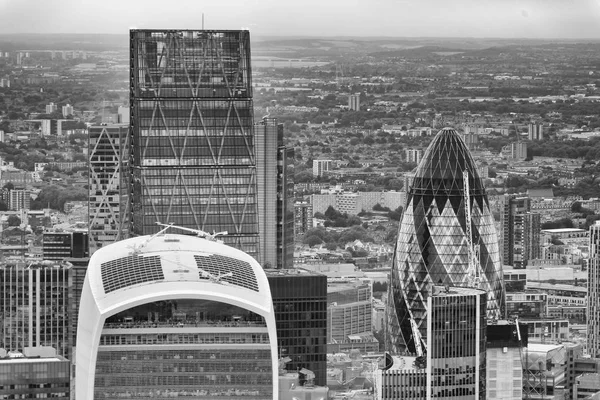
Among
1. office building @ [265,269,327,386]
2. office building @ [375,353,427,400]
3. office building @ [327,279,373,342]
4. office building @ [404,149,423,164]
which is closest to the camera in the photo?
office building @ [375,353,427,400]

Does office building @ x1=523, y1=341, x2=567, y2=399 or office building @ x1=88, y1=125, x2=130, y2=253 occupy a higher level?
office building @ x1=88, y1=125, x2=130, y2=253

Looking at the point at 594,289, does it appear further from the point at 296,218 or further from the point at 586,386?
the point at 586,386

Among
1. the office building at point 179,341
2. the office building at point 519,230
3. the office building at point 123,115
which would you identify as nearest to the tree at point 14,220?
the office building at point 123,115

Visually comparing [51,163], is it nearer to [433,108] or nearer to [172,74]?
[433,108]

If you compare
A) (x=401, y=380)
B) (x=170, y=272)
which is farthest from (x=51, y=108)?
(x=170, y=272)

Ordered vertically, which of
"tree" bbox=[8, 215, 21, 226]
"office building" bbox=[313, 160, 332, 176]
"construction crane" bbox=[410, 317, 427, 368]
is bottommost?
"tree" bbox=[8, 215, 21, 226]

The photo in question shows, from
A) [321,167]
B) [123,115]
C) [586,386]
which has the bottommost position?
[586,386]

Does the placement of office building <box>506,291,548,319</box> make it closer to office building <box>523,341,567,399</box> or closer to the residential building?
the residential building

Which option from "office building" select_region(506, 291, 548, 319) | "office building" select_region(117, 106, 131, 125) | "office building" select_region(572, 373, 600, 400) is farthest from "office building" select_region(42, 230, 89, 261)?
"office building" select_region(572, 373, 600, 400)
